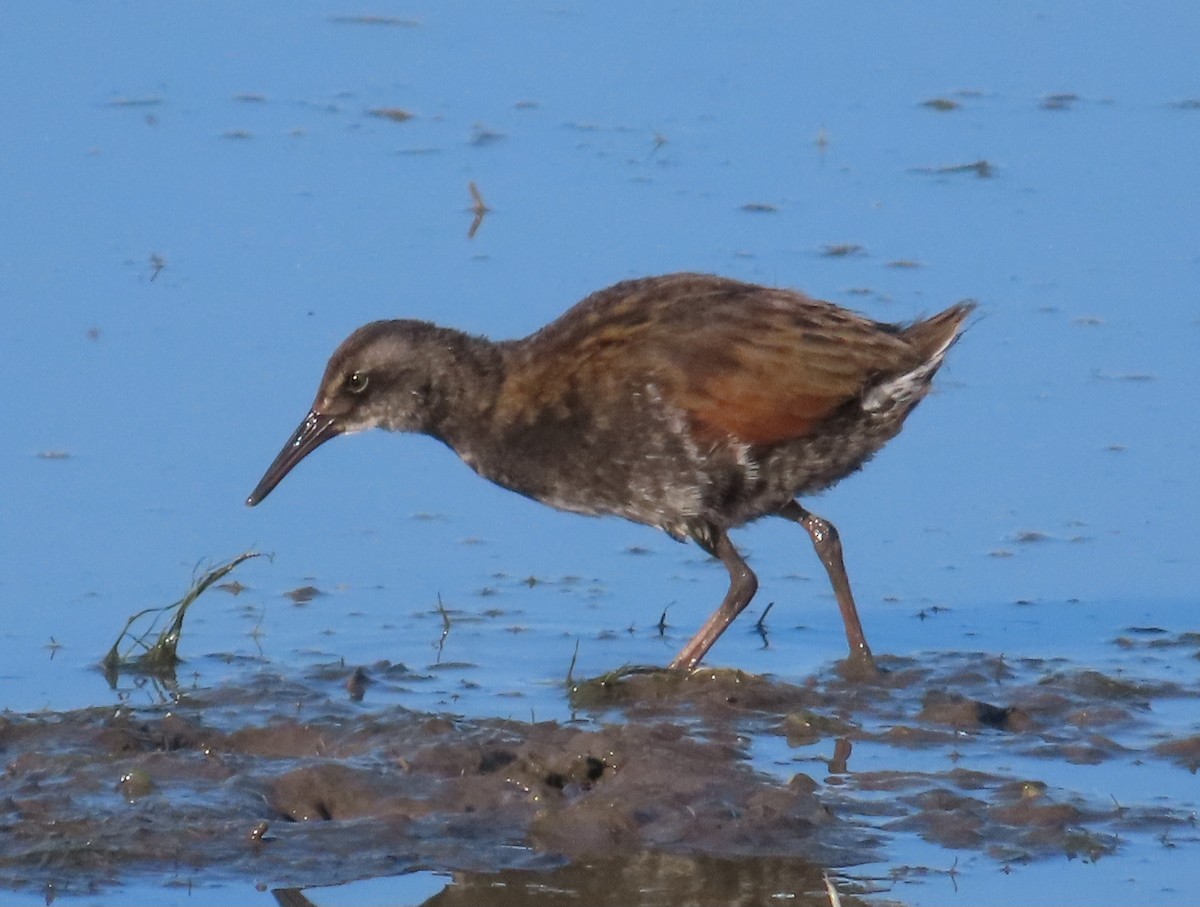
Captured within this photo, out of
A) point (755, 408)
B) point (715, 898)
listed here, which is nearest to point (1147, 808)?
point (715, 898)

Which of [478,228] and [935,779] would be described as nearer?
[935,779]

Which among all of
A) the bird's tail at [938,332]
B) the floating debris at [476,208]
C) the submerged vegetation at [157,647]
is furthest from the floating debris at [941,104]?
the submerged vegetation at [157,647]

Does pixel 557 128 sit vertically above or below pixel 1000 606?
above

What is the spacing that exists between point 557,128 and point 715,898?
7.27m

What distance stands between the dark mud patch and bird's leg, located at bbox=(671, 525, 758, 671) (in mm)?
189

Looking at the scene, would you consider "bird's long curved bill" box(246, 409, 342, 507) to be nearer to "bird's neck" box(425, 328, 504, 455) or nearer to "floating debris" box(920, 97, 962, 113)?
"bird's neck" box(425, 328, 504, 455)

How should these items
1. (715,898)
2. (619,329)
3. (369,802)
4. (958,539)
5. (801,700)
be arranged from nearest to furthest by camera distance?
(715,898)
(369,802)
(801,700)
(619,329)
(958,539)

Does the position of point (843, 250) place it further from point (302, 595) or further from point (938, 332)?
point (302, 595)

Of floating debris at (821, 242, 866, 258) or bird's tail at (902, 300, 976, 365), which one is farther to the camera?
floating debris at (821, 242, 866, 258)

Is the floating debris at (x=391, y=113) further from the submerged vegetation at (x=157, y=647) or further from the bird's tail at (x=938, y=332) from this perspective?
the submerged vegetation at (x=157, y=647)

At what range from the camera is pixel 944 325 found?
8297 millimetres

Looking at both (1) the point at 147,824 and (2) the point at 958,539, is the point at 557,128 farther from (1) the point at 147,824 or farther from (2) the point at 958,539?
(1) the point at 147,824

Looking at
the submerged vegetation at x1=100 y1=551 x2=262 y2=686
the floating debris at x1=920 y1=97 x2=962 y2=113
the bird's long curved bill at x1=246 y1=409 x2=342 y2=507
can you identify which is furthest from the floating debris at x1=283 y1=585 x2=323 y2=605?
the floating debris at x1=920 y1=97 x2=962 y2=113

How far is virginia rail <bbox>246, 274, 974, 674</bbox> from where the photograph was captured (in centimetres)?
804
